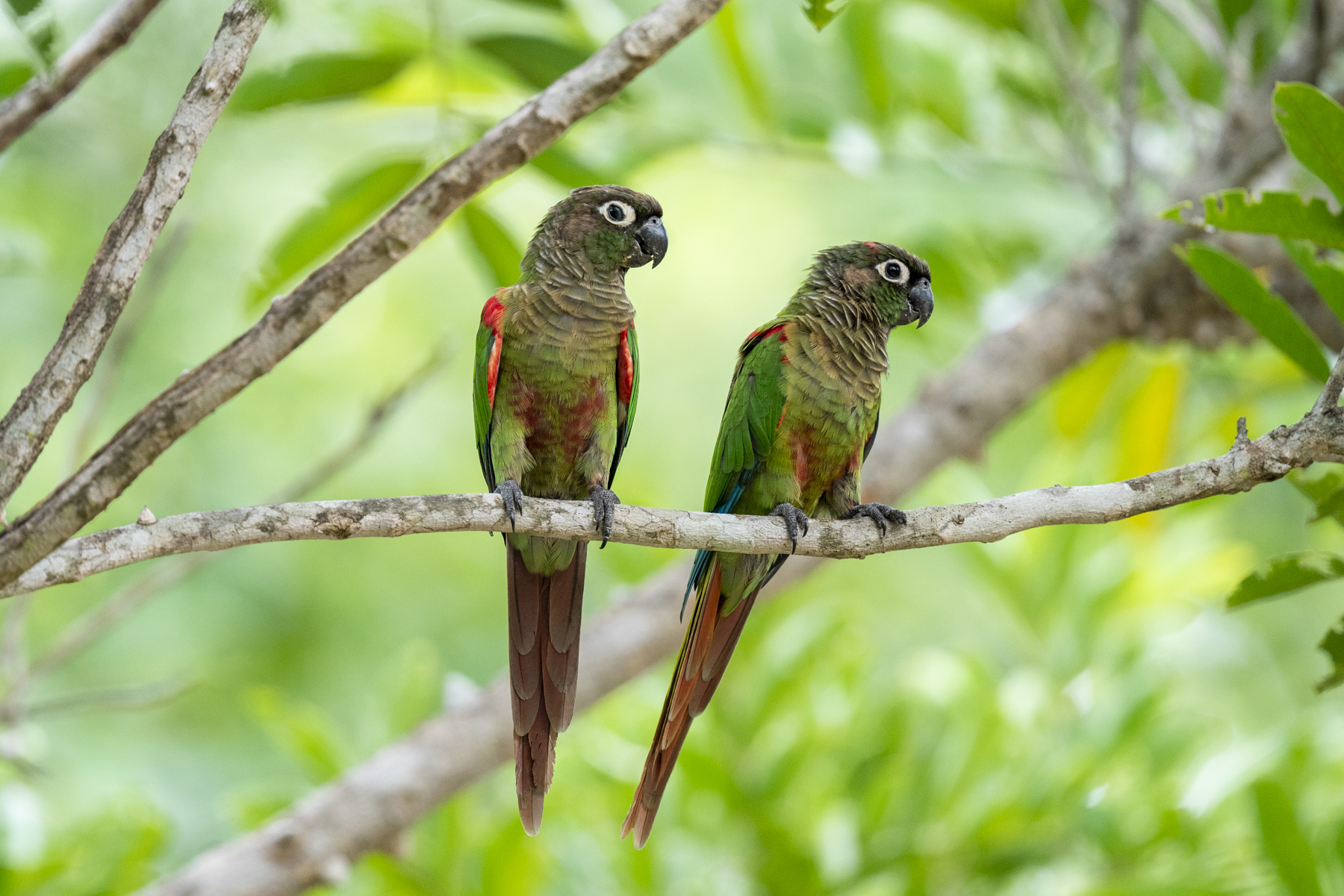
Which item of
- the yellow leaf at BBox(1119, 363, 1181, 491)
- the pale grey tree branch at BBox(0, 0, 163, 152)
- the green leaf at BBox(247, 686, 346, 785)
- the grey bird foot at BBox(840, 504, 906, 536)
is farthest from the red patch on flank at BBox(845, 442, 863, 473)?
the green leaf at BBox(247, 686, 346, 785)

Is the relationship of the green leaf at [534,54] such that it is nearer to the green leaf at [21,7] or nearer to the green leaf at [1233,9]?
the green leaf at [21,7]

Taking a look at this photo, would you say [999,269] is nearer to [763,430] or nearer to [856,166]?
[856,166]

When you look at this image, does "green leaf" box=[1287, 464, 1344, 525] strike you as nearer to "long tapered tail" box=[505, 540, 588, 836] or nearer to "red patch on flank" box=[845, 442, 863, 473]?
"red patch on flank" box=[845, 442, 863, 473]

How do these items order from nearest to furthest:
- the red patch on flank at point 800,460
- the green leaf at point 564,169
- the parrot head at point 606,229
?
the parrot head at point 606,229 < the red patch on flank at point 800,460 < the green leaf at point 564,169

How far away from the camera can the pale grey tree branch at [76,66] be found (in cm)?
206

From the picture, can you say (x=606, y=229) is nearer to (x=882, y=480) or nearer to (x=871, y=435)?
(x=871, y=435)

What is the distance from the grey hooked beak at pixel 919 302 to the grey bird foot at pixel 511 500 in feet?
3.45

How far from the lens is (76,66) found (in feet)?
6.81

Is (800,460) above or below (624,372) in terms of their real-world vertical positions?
below

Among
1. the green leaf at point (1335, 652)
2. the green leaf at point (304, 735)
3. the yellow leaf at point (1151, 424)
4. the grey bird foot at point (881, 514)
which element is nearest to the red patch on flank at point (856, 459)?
the grey bird foot at point (881, 514)

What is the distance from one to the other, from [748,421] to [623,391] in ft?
1.03

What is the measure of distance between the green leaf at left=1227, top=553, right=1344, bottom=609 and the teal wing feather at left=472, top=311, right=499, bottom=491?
1.64 m

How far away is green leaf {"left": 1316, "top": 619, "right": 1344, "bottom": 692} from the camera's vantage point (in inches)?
84.9

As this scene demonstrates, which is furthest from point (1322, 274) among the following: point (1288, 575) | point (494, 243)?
point (494, 243)
